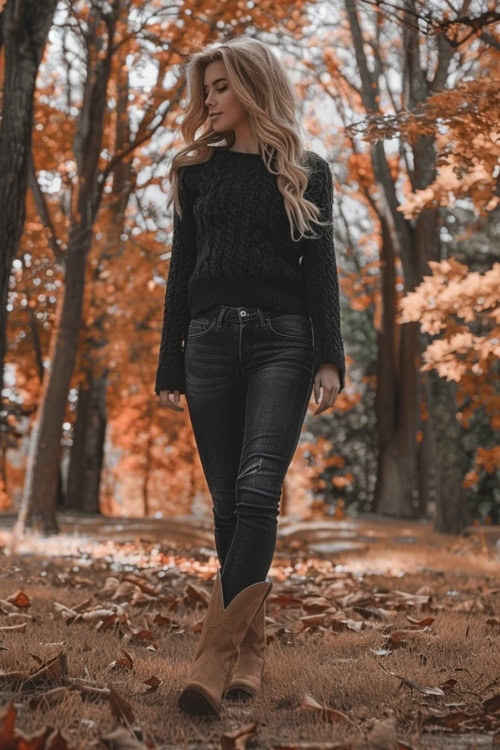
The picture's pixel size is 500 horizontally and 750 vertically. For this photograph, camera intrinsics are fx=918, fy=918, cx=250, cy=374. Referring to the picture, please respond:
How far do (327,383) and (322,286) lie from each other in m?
0.33

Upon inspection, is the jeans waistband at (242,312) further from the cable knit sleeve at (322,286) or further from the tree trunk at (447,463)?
the tree trunk at (447,463)

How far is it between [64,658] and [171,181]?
1705mm

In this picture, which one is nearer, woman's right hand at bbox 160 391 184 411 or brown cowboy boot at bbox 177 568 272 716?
brown cowboy boot at bbox 177 568 272 716

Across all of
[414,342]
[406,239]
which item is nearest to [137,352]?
[414,342]

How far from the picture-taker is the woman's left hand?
3035 mm

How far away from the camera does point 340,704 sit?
9.17 feet

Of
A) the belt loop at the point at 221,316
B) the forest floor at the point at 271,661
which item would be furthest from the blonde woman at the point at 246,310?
the forest floor at the point at 271,661

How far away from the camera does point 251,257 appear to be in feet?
10.0

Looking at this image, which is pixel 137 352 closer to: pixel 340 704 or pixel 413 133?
→ pixel 413 133

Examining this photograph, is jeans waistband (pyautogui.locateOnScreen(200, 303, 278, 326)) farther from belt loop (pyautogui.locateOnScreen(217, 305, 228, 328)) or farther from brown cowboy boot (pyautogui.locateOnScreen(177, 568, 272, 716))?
brown cowboy boot (pyautogui.locateOnScreen(177, 568, 272, 716))

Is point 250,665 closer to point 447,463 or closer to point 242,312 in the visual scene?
point 242,312

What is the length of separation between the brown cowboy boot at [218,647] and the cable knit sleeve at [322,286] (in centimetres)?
77

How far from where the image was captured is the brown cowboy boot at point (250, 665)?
2.95 metres

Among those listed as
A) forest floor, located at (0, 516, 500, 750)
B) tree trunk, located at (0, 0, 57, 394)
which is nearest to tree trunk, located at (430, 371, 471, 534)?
forest floor, located at (0, 516, 500, 750)
